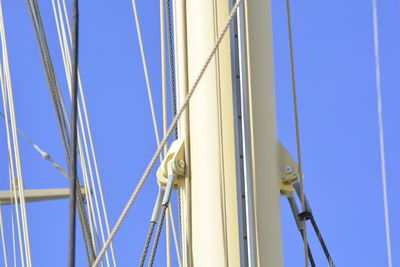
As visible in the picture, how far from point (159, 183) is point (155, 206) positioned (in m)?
0.11

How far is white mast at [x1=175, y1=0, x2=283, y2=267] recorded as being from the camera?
4617mm

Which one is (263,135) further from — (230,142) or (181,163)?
(181,163)

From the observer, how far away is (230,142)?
4.72 meters

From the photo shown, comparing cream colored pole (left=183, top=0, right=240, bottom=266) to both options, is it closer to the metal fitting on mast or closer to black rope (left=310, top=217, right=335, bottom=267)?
the metal fitting on mast

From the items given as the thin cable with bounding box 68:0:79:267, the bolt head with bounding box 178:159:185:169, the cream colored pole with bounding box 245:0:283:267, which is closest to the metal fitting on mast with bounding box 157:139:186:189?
the bolt head with bounding box 178:159:185:169

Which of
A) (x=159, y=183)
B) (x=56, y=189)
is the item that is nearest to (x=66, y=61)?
(x=159, y=183)

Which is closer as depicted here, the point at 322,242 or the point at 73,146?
the point at 73,146

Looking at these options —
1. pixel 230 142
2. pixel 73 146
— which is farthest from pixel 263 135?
pixel 73 146

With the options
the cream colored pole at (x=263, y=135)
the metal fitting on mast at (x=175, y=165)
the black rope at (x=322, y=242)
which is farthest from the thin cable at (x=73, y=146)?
the black rope at (x=322, y=242)

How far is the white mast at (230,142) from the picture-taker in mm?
4617

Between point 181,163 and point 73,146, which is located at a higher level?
point 181,163

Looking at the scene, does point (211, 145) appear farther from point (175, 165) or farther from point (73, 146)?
point (73, 146)

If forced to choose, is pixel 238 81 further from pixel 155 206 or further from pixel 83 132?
pixel 83 132

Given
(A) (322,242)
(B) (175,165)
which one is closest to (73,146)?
(B) (175,165)
